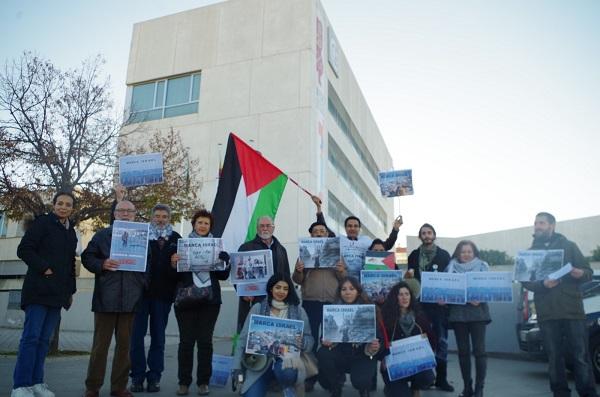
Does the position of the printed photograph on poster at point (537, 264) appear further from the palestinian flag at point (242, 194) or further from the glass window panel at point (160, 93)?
the glass window panel at point (160, 93)

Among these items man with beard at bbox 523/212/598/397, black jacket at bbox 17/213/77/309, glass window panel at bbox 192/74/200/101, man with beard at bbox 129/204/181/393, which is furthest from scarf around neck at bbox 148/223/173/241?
glass window panel at bbox 192/74/200/101

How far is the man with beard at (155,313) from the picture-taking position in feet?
18.3

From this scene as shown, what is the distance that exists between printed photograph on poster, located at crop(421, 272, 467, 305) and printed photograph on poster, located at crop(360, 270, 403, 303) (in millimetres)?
387

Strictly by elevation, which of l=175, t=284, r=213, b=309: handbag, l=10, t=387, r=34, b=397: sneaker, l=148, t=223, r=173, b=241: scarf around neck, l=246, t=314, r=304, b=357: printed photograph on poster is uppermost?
l=148, t=223, r=173, b=241: scarf around neck

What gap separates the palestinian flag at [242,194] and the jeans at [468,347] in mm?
3054

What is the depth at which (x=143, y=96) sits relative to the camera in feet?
75.3

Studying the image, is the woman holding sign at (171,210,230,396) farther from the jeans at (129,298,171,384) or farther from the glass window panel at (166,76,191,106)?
the glass window panel at (166,76,191,106)

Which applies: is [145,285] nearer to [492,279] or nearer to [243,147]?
[243,147]

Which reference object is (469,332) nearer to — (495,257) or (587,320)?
(587,320)

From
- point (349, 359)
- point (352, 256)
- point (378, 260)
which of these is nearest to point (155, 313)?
point (349, 359)

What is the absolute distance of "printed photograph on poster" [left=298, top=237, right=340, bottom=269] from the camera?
5988 millimetres

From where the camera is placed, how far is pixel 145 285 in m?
5.27

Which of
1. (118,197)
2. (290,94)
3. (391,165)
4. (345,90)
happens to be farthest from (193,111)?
(391,165)

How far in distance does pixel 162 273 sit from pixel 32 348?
148cm
